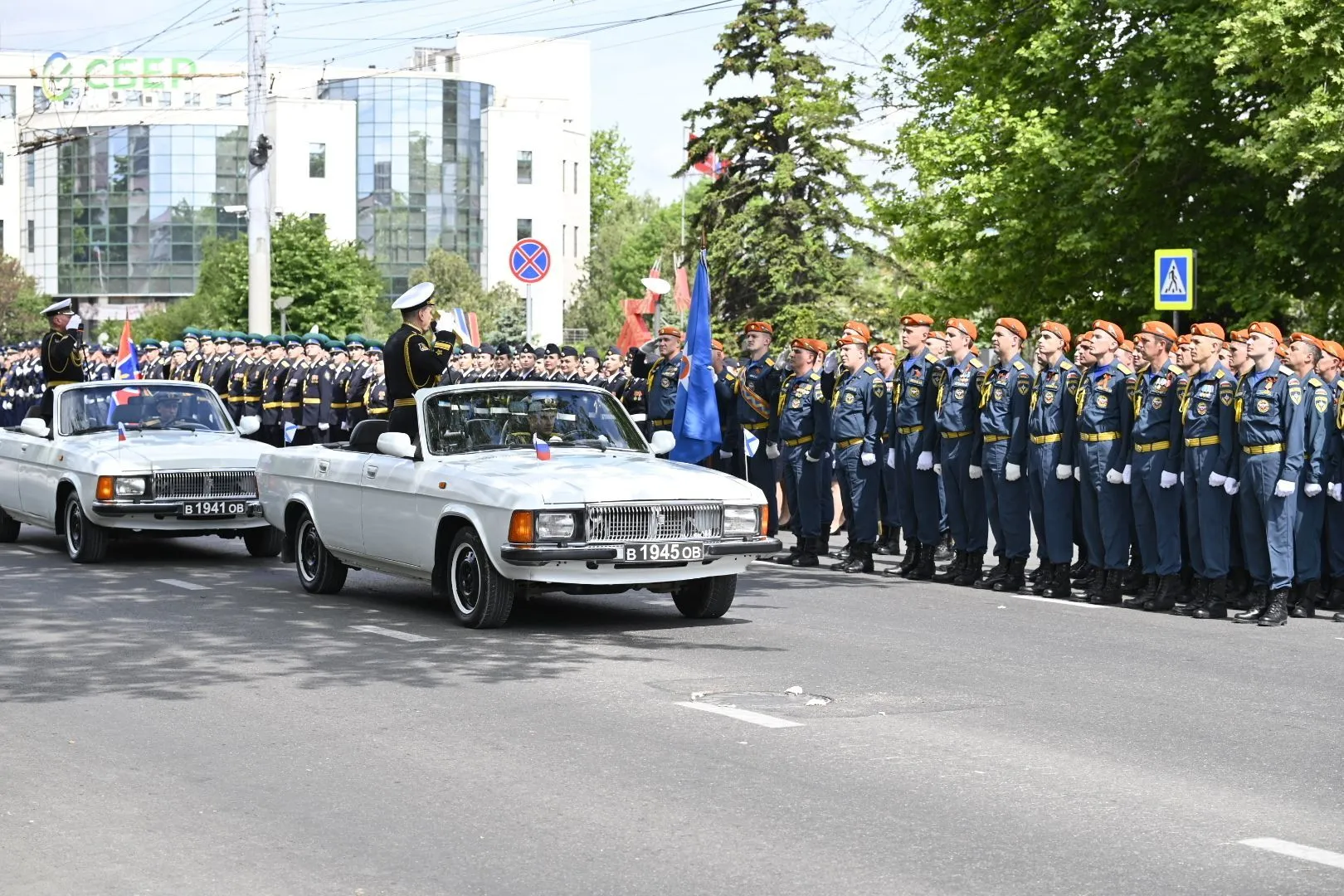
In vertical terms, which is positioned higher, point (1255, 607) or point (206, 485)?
point (206, 485)

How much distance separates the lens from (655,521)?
11523 mm

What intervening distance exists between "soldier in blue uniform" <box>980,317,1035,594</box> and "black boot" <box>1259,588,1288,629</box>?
223 centimetres

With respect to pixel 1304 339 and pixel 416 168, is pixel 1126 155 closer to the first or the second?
pixel 1304 339

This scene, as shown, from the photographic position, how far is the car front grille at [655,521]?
11352mm

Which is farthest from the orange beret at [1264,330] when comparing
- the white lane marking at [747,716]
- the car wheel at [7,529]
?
the car wheel at [7,529]

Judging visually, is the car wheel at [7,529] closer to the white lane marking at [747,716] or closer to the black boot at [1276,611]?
the white lane marking at [747,716]

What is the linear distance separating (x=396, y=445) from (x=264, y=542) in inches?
195

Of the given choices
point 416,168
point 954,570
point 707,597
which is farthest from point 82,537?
point 416,168

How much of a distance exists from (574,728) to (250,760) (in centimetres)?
142

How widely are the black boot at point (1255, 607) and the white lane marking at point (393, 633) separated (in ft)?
18.1

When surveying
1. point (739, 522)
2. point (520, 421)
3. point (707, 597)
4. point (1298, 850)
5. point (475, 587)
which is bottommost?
point (1298, 850)

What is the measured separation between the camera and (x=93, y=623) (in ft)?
40.0

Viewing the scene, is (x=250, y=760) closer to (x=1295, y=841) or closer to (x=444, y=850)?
(x=444, y=850)

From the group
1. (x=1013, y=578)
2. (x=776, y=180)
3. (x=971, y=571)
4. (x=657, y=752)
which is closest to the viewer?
(x=657, y=752)
